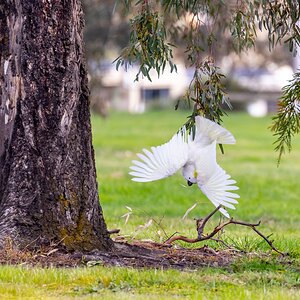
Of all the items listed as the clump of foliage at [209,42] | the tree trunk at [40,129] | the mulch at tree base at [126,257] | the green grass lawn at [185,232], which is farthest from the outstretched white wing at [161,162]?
the green grass lawn at [185,232]

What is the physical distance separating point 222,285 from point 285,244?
2.10m

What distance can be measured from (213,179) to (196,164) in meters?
0.16

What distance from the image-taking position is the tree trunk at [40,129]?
6629 millimetres

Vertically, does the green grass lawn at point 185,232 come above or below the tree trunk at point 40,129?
below

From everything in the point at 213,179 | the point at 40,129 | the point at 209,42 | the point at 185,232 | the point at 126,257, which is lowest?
the point at 185,232

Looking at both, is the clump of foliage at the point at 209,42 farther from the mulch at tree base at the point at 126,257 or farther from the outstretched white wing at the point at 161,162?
the mulch at tree base at the point at 126,257

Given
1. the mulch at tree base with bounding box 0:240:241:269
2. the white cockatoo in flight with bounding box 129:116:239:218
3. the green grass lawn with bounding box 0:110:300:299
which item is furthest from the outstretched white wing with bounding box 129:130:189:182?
the green grass lawn with bounding box 0:110:300:299

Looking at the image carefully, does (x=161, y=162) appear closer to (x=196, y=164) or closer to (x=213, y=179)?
(x=196, y=164)

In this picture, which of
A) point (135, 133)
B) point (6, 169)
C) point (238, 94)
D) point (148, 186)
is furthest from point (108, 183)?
point (238, 94)

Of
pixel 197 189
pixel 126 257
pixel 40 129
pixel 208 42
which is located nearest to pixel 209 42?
pixel 208 42

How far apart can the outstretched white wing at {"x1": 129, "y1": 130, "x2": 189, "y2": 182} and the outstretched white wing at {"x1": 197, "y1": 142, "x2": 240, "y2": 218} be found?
133 millimetres

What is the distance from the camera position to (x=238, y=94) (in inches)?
2031

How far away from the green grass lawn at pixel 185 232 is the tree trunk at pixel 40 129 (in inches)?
21.0

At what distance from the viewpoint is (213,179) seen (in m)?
6.78
